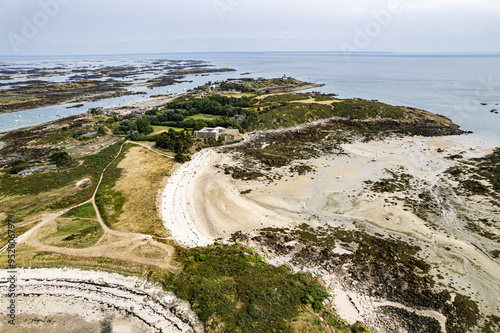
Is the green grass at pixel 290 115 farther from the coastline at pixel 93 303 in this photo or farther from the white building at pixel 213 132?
the coastline at pixel 93 303

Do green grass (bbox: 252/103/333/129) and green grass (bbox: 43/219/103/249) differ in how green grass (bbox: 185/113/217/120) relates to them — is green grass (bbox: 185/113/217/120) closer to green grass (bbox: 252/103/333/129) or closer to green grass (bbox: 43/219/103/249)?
green grass (bbox: 252/103/333/129)

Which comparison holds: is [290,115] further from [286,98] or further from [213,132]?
[213,132]

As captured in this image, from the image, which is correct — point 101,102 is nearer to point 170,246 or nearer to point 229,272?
point 170,246

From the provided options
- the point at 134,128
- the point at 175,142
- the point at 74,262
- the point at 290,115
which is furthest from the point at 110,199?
the point at 290,115

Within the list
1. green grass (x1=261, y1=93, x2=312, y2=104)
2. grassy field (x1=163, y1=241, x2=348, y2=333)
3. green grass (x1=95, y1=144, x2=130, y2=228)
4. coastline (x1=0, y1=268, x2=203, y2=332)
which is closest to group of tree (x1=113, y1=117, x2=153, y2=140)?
green grass (x1=95, y1=144, x2=130, y2=228)


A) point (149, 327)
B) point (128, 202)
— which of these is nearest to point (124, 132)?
point (128, 202)

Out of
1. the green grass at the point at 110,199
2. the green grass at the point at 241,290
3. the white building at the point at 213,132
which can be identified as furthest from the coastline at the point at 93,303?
the white building at the point at 213,132
